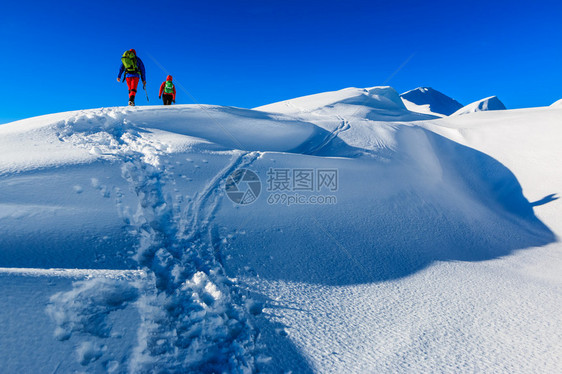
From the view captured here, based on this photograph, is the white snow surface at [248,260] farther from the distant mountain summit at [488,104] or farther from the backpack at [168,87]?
the distant mountain summit at [488,104]

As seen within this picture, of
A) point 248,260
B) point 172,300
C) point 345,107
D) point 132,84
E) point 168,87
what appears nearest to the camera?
point 172,300

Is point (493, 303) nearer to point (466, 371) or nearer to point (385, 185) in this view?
point (466, 371)

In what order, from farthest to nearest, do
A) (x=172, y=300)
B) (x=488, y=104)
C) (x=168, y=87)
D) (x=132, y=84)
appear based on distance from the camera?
1. (x=488, y=104)
2. (x=168, y=87)
3. (x=132, y=84)
4. (x=172, y=300)

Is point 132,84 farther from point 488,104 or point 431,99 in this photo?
point 431,99

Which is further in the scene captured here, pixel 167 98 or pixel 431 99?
pixel 431 99

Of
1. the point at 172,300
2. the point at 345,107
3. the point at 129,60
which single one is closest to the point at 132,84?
the point at 129,60

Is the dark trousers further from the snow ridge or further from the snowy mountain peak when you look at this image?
the snow ridge

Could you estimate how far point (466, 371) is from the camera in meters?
2.07

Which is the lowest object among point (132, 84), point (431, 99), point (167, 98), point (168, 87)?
point (132, 84)

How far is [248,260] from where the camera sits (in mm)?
3082

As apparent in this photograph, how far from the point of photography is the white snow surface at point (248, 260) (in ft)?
6.77

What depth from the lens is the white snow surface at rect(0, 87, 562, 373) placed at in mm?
2062

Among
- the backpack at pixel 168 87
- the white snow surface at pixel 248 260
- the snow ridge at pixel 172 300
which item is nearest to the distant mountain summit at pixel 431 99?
the backpack at pixel 168 87

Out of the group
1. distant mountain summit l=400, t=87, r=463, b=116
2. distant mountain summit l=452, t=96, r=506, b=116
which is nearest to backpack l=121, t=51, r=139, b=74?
distant mountain summit l=452, t=96, r=506, b=116
